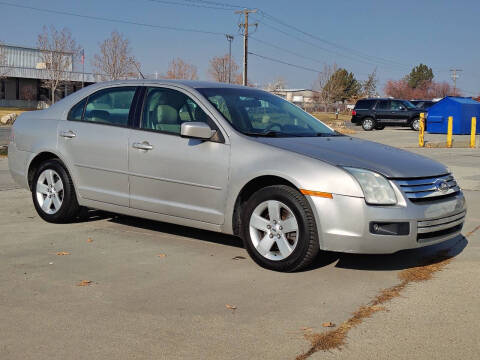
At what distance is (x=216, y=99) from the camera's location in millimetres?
6145

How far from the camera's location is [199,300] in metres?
4.57

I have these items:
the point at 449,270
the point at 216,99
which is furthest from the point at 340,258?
the point at 216,99

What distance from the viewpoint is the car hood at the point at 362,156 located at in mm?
5211

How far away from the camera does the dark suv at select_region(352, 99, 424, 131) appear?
37.2 m

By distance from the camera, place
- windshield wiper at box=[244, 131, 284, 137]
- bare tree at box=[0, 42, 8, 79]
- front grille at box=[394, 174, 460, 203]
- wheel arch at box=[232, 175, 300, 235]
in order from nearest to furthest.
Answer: front grille at box=[394, 174, 460, 203]
wheel arch at box=[232, 175, 300, 235]
windshield wiper at box=[244, 131, 284, 137]
bare tree at box=[0, 42, 8, 79]

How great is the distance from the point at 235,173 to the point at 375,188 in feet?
4.01

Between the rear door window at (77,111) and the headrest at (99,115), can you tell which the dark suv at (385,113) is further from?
the headrest at (99,115)

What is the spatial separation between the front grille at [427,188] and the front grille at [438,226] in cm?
18

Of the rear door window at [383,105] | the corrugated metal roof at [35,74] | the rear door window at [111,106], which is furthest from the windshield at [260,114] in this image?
the corrugated metal roof at [35,74]

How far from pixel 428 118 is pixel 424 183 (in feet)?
→ 91.1

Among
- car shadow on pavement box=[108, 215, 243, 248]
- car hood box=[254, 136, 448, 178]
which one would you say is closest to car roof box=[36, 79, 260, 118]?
car hood box=[254, 136, 448, 178]

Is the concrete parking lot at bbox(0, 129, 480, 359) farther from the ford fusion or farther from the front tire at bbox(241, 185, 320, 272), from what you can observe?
the ford fusion

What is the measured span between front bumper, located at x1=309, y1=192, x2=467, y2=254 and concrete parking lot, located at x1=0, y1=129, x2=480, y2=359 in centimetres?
30

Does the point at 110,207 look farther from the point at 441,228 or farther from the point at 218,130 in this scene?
the point at 441,228
